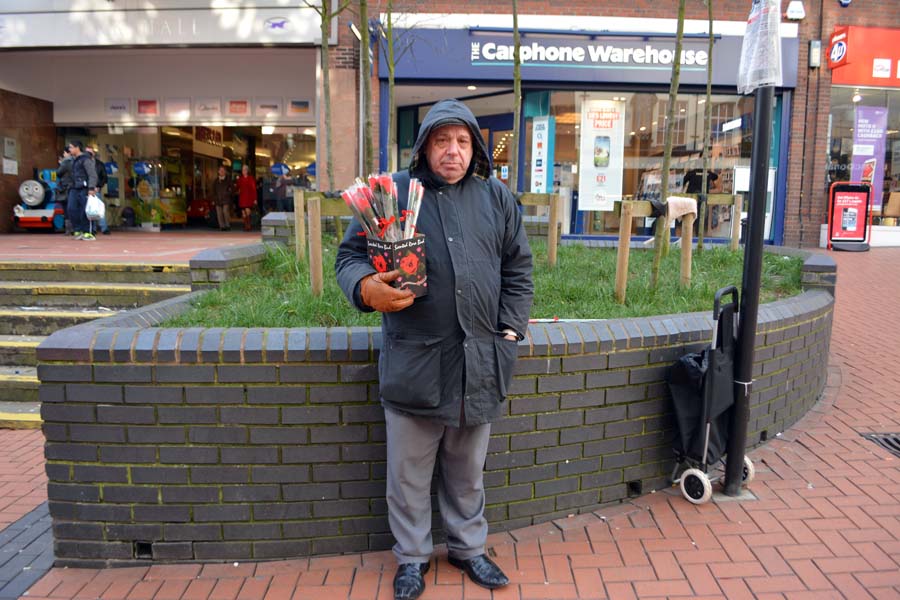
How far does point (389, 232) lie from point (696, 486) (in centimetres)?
236

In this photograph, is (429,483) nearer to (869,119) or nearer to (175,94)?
(175,94)

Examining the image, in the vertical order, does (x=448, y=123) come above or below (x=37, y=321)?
above

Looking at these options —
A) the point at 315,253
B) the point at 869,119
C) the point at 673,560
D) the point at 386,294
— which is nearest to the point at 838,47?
the point at 869,119

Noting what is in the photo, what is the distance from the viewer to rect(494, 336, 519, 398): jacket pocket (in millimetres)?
2836

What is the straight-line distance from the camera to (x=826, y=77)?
1357 cm

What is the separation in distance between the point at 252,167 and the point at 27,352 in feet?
44.4

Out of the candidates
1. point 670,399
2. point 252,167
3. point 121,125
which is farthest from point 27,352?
point 252,167

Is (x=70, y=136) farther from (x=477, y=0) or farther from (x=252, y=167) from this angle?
(x=477, y=0)

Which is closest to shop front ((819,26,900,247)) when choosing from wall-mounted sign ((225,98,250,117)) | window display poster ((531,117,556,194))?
window display poster ((531,117,556,194))

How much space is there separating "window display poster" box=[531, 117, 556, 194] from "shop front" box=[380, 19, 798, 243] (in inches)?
0.8

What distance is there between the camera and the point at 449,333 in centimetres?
275

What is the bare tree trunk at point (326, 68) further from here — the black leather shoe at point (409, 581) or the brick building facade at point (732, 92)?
the brick building facade at point (732, 92)

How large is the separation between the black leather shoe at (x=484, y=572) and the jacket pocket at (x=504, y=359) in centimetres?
79

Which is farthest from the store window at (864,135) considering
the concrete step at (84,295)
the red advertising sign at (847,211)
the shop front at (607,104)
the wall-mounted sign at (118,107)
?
the wall-mounted sign at (118,107)
